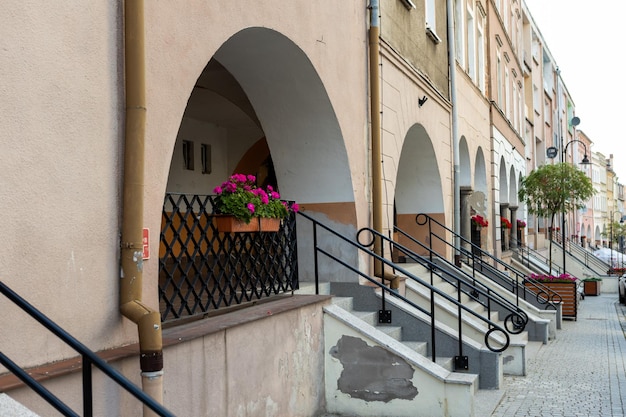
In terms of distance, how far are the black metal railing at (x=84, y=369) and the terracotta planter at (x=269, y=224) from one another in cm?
309

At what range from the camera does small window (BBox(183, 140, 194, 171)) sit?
12.0m

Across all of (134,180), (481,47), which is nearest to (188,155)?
(134,180)

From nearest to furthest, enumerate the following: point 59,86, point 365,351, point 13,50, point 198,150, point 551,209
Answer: point 13,50, point 59,86, point 365,351, point 198,150, point 551,209

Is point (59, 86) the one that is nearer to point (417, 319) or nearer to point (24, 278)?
point (24, 278)

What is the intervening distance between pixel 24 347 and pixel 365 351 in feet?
12.7

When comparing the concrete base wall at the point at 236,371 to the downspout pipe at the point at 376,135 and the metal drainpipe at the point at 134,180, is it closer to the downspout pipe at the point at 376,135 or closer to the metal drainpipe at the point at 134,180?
the metal drainpipe at the point at 134,180

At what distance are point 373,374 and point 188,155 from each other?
6.34m

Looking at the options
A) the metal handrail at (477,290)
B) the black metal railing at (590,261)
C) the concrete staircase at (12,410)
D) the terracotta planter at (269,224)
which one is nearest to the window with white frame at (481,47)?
the metal handrail at (477,290)

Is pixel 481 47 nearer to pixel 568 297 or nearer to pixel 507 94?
pixel 507 94

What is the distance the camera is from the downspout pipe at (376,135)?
351 inches

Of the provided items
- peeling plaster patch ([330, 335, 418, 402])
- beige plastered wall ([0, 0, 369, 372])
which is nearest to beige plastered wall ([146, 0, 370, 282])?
beige plastered wall ([0, 0, 369, 372])

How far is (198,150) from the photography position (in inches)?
487

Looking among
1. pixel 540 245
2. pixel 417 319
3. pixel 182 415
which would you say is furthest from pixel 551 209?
pixel 182 415

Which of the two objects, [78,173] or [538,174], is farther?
[538,174]
